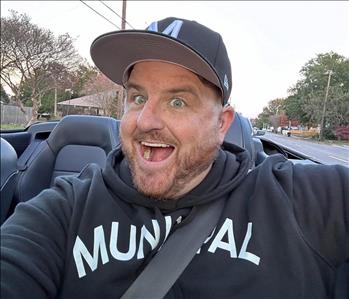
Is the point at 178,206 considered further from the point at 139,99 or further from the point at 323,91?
the point at 323,91

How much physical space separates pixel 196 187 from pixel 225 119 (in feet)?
1.12

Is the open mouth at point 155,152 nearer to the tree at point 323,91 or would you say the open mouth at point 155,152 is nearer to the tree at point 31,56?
the tree at point 323,91

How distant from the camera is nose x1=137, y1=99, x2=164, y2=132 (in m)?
1.47

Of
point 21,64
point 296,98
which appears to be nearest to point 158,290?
point 296,98

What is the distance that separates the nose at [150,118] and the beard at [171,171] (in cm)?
3

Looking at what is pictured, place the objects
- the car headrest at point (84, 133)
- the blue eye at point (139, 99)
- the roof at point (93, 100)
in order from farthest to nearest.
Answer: the roof at point (93, 100)
the car headrest at point (84, 133)
the blue eye at point (139, 99)

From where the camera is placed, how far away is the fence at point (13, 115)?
19.0 m

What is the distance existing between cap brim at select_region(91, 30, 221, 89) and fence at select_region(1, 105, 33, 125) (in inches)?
719

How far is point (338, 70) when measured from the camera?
1.84m

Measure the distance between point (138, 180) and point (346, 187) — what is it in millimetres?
779

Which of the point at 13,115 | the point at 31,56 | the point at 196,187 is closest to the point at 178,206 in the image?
the point at 196,187

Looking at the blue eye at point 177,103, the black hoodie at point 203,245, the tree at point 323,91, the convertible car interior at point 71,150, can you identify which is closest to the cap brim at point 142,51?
the blue eye at point 177,103

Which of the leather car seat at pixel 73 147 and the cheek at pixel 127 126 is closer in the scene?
the cheek at pixel 127 126

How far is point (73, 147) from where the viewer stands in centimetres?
317
